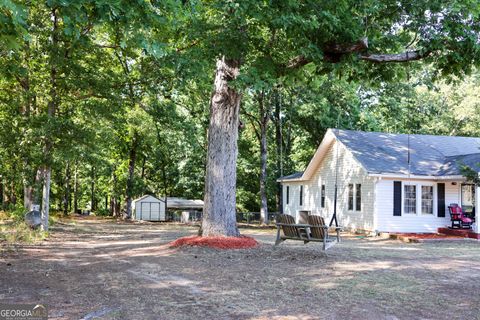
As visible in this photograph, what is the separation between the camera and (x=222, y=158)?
1284 centimetres

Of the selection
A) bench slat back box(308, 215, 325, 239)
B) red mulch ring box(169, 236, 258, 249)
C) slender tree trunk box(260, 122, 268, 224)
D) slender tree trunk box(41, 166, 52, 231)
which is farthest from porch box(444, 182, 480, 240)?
slender tree trunk box(41, 166, 52, 231)

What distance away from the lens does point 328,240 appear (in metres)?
11.1

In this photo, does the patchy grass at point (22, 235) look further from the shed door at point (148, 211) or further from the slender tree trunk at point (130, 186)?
the shed door at point (148, 211)

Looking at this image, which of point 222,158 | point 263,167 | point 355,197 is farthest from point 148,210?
point 222,158

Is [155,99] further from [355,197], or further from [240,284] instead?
[240,284]

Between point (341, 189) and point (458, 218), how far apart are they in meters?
5.68

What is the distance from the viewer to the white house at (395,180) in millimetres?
19906

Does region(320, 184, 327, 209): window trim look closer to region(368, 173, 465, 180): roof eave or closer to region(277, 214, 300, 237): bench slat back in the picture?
region(368, 173, 465, 180): roof eave

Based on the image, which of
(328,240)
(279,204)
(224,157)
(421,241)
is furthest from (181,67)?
(279,204)

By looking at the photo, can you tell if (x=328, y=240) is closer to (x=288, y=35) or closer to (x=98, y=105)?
(x=288, y=35)

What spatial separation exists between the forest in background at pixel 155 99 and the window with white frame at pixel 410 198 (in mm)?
4699

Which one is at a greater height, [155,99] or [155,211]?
[155,99]

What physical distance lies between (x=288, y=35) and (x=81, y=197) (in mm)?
63088

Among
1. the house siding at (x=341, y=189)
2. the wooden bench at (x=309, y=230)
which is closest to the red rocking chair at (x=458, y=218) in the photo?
the house siding at (x=341, y=189)
